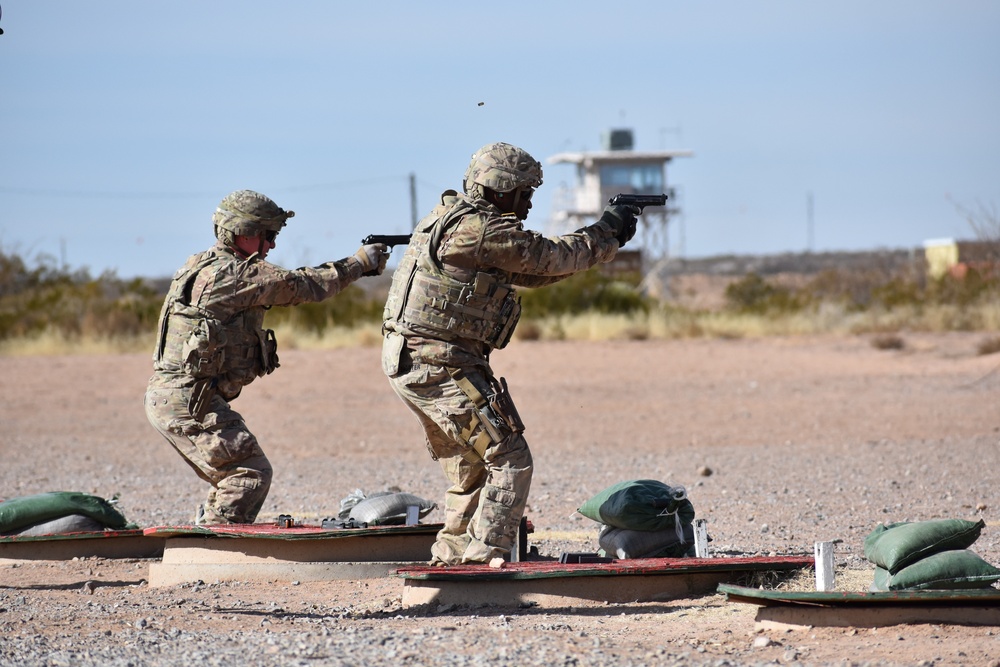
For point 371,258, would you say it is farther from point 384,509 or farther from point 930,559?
point 930,559

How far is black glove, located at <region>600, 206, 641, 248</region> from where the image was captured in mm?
7207

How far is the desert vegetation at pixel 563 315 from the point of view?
91.7 ft

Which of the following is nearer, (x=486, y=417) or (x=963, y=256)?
(x=486, y=417)

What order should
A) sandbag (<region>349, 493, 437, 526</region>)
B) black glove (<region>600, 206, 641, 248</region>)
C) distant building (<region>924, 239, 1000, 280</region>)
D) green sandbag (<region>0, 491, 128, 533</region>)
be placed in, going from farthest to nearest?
distant building (<region>924, 239, 1000, 280</region>), green sandbag (<region>0, 491, 128, 533</region>), sandbag (<region>349, 493, 437, 526</region>), black glove (<region>600, 206, 641, 248</region>)

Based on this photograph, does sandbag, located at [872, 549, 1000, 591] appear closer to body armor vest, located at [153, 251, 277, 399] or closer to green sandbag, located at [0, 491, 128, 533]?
body armor vest, located at [153, 251, 277, 399]

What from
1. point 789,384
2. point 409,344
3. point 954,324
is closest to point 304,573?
point 409,344

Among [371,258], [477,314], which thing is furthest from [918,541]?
[371,258]

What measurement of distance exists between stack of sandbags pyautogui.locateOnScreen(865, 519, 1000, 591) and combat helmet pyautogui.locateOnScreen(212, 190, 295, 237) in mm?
3962

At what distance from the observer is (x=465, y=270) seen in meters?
6.91

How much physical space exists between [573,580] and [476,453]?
0.80 meters

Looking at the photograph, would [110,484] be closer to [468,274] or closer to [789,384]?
[468,274]

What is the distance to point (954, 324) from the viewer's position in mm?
28656

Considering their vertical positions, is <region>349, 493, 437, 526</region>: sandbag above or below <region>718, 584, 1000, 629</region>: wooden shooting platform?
above

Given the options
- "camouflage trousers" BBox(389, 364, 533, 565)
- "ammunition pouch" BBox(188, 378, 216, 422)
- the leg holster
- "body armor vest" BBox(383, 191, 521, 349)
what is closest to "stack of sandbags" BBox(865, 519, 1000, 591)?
"camouflage trousers" BBox(389, 364, 533, 565)
